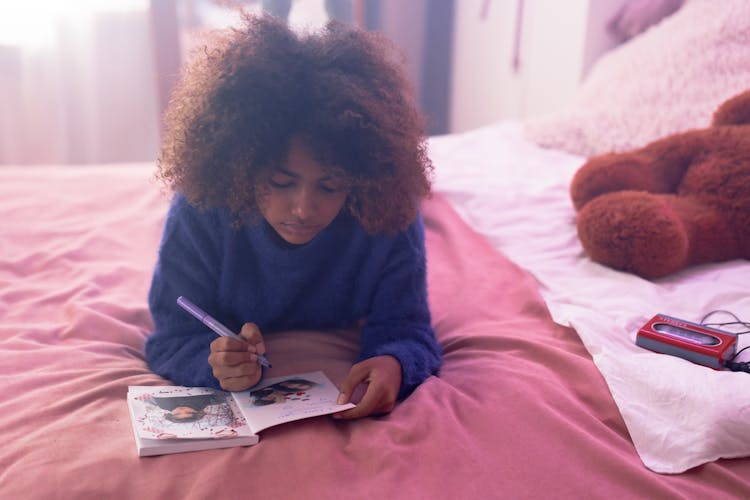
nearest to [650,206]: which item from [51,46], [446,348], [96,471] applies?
[446,348]

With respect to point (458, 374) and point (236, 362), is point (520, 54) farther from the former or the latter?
point (236, 362)

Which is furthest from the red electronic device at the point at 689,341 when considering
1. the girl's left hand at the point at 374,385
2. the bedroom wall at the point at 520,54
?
the bedroom wall at the point at 520,54

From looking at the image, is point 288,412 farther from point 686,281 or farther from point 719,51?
point 719,51

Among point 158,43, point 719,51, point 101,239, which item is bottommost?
point 101,239

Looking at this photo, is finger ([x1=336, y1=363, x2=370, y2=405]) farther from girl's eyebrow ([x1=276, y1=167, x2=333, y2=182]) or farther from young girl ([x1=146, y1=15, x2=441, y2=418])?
girl's eyebrow ([x1=276, y1=167, x2=333, y2=182])

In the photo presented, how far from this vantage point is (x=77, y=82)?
2.52m

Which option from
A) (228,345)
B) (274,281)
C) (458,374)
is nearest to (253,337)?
(228,345)

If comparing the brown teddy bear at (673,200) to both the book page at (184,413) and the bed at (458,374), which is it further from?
the book page at (184,413)

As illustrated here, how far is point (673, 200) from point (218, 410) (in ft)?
2.89

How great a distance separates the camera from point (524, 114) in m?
2.58

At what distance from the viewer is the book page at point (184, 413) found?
2.28ft

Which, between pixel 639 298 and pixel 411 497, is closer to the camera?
pixel 411 497

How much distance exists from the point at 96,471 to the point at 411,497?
0.30m

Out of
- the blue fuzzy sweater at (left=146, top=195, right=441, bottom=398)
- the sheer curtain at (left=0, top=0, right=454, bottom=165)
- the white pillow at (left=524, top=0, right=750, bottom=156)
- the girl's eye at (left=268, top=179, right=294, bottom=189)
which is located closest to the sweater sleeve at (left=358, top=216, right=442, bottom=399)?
the blue fuzzy sweater at (left=146, top=195, right=441, bottom=398)
